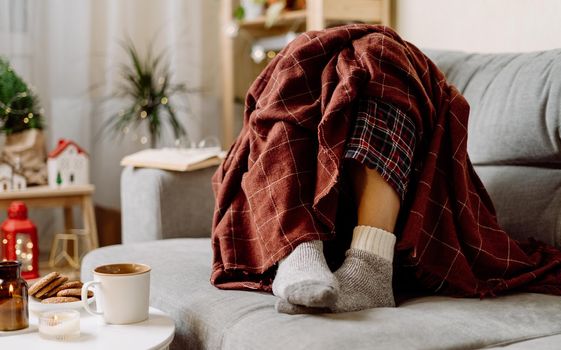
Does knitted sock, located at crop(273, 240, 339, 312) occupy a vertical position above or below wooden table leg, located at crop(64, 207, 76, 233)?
above

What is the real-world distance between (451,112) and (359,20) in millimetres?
1312

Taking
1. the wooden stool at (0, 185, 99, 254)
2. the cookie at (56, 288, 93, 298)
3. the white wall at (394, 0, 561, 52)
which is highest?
the white wall at (394, 0, 561, 52)

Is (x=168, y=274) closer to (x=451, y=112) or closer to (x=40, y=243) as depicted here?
(x=451, y=112)

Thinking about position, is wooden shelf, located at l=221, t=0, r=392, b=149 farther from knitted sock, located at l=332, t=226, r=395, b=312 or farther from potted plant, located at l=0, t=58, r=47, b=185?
knitted sock, located at l=332, t=226, r=395, b=312

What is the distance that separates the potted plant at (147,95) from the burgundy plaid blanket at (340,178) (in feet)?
4.88

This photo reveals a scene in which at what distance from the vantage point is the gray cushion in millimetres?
1438

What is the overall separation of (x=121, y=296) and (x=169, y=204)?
0.71 metres

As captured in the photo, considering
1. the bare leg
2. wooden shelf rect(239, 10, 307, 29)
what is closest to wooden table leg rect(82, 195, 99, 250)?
wooden shelf rect(239, 10, 307, 29)

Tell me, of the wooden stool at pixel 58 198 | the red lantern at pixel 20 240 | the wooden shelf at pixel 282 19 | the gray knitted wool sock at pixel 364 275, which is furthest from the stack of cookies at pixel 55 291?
the wooden shelf at pixel 282 19

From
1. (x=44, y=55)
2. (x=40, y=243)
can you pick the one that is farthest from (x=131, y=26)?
(x=40, y=243)

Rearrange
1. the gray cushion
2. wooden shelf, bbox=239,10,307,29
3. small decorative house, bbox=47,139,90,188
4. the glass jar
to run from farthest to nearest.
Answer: wooden shelf, bbox=239,10,307,29, small decorative house, bbox=47,139,90,188, the gray cushion, the glass jar

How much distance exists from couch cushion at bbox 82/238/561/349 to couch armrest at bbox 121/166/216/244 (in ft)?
1.42

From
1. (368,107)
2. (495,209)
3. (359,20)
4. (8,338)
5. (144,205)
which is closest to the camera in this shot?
(8,338)

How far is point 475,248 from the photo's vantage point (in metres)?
1.32
